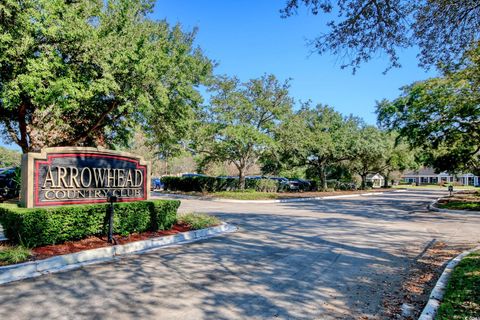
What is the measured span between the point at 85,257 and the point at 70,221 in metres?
1.09

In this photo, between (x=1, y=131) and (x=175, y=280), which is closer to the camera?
(x=175, y=280)

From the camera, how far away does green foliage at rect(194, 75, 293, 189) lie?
2388 cm

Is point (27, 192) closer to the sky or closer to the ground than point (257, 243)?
closer to the sky

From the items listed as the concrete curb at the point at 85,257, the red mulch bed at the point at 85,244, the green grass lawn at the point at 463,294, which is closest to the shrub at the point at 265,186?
the concrete curb at the point at 85,257

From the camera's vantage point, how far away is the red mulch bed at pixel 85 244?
620 centimetres

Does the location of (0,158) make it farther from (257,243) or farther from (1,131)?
(257,243)

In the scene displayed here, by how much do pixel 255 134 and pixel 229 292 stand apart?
1907 centimetres

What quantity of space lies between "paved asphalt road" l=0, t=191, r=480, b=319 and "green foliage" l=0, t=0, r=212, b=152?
21.0 feet

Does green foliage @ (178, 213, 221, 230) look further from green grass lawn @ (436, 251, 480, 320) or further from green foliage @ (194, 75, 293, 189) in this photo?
green foliage @ (194, 75, 293, 189)

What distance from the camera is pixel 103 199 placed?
27.5 feet

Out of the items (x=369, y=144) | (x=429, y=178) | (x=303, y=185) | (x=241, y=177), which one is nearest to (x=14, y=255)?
(x=241, y=177)

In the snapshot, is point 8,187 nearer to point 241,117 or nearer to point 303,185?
point 241,117

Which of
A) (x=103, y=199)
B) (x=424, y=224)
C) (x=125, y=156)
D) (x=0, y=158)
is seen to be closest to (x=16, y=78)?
(x=125, y=156)

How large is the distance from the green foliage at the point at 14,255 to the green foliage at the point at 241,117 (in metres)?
17.6
